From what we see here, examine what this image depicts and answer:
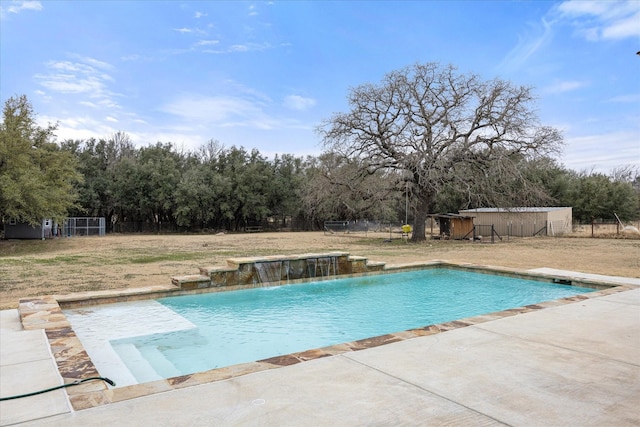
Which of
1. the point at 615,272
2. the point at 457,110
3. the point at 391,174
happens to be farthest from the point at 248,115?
the point at 615,272

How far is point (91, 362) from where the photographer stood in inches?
153

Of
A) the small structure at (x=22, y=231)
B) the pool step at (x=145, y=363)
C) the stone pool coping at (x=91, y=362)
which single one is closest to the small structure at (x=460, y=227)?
the stone pool coping at (x=91, y=362)

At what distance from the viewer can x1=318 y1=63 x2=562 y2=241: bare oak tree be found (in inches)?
832

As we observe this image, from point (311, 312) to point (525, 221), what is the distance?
24699 mm

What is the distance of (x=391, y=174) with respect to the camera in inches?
899

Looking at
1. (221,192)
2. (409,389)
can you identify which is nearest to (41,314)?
(409,389)

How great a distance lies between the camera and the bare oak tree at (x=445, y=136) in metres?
21.1

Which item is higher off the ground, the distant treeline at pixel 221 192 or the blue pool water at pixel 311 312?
the distant treeline at pixel 221 192

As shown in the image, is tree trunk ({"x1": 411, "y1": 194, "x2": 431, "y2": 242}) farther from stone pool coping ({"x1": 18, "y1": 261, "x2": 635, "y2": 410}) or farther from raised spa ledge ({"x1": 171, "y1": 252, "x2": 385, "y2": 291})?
stone pool coping ({"x1": 18, "y1": 261, "x2": 635, "y2": 410})

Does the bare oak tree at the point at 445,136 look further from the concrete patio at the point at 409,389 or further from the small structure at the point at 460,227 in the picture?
the concrete patio at the point at 409,389

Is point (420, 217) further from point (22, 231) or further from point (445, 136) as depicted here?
point (22, 231)

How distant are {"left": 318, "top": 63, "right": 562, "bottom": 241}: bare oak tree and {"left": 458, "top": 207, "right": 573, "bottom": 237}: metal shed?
5390mm

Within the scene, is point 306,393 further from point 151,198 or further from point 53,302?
point 151,198

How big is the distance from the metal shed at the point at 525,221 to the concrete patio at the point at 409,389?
983 inches
